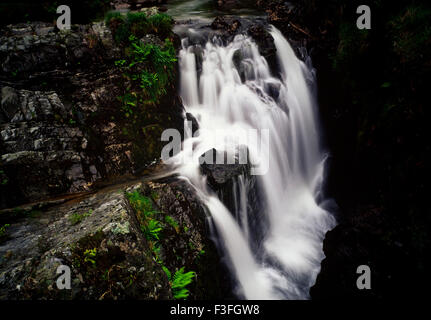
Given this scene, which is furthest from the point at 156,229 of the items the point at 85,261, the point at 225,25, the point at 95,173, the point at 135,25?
the point at 225,25

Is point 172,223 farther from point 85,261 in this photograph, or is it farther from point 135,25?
point 135,25

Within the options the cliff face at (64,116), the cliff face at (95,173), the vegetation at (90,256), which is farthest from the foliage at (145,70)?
the vegetation at (90,256)

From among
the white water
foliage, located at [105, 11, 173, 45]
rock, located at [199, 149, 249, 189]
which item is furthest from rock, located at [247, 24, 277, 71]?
rock, located at [199, 149, 249, 189]

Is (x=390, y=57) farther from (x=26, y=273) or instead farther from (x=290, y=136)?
(x=26, y=273)

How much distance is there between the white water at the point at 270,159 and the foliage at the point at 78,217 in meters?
2.31

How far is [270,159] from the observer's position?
7.11 m

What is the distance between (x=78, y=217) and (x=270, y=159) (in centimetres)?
530

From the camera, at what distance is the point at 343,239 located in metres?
5.17

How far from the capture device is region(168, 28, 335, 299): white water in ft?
18.1

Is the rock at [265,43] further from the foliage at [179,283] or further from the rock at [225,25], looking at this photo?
the foliage at [179,283]

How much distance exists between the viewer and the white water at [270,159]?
5508 millimetres

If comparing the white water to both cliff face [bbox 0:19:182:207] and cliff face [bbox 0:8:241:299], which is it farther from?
cliff face [bbox 0:19:182:207]

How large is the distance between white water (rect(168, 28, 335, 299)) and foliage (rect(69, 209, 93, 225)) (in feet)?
7.57

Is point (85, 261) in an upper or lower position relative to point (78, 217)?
lower
